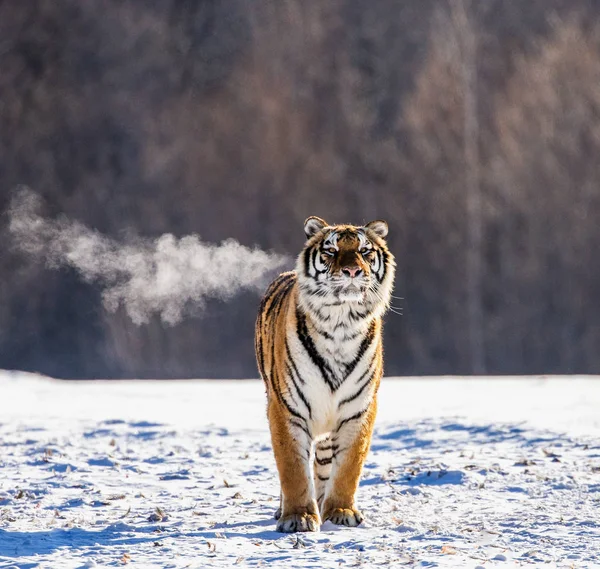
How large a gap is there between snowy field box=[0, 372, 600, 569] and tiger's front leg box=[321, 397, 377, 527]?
0.11 m

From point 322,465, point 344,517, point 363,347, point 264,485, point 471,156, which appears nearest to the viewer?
point 344,517

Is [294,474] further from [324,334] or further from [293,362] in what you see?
[324,334]

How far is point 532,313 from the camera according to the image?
23.4m

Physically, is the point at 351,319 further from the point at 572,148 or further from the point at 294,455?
the point at 572,148

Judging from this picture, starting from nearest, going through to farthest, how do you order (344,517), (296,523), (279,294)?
(296,523), (344,517), (279,294)

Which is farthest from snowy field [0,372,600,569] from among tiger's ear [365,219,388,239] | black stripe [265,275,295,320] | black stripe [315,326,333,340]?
tiger's ear [365,219,388,239]

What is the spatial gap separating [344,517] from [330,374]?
0.68 m

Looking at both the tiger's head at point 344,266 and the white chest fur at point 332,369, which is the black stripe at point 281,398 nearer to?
the white chest fur at point 332,369

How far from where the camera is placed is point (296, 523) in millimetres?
5328

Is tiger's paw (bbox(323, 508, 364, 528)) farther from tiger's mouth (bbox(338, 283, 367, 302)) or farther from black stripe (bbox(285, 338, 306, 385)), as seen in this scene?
tiger's mouth (bbox(338, 283, 367, 302))

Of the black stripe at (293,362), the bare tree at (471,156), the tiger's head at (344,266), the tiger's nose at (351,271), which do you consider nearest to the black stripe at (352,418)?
the black stripe at (293,362)

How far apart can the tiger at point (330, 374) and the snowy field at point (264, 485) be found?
233 millimetres

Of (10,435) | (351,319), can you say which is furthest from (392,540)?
(10,435)

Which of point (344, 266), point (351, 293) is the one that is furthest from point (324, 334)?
point (344, 266)
